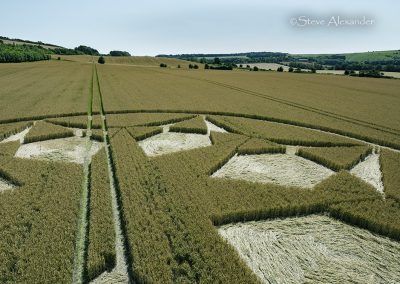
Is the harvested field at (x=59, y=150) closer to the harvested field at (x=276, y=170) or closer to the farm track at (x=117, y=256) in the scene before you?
the farm track at (x=117, y=256)

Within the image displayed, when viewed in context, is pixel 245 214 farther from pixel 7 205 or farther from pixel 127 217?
pixel 7 205

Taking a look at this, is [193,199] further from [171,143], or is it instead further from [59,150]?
[59,150]

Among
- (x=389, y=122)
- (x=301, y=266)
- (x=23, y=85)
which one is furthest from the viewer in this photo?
(x=23, y=85)

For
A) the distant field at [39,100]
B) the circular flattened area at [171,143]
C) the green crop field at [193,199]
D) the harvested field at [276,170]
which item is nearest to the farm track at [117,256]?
the green crop field at [193,199]

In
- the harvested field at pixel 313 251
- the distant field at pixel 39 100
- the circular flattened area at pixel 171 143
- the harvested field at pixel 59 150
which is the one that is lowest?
the harvested field at pixel 313 251

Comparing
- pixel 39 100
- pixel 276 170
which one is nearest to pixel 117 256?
pixel 276 170

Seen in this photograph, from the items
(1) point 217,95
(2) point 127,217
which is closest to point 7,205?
(2) point 127,217
